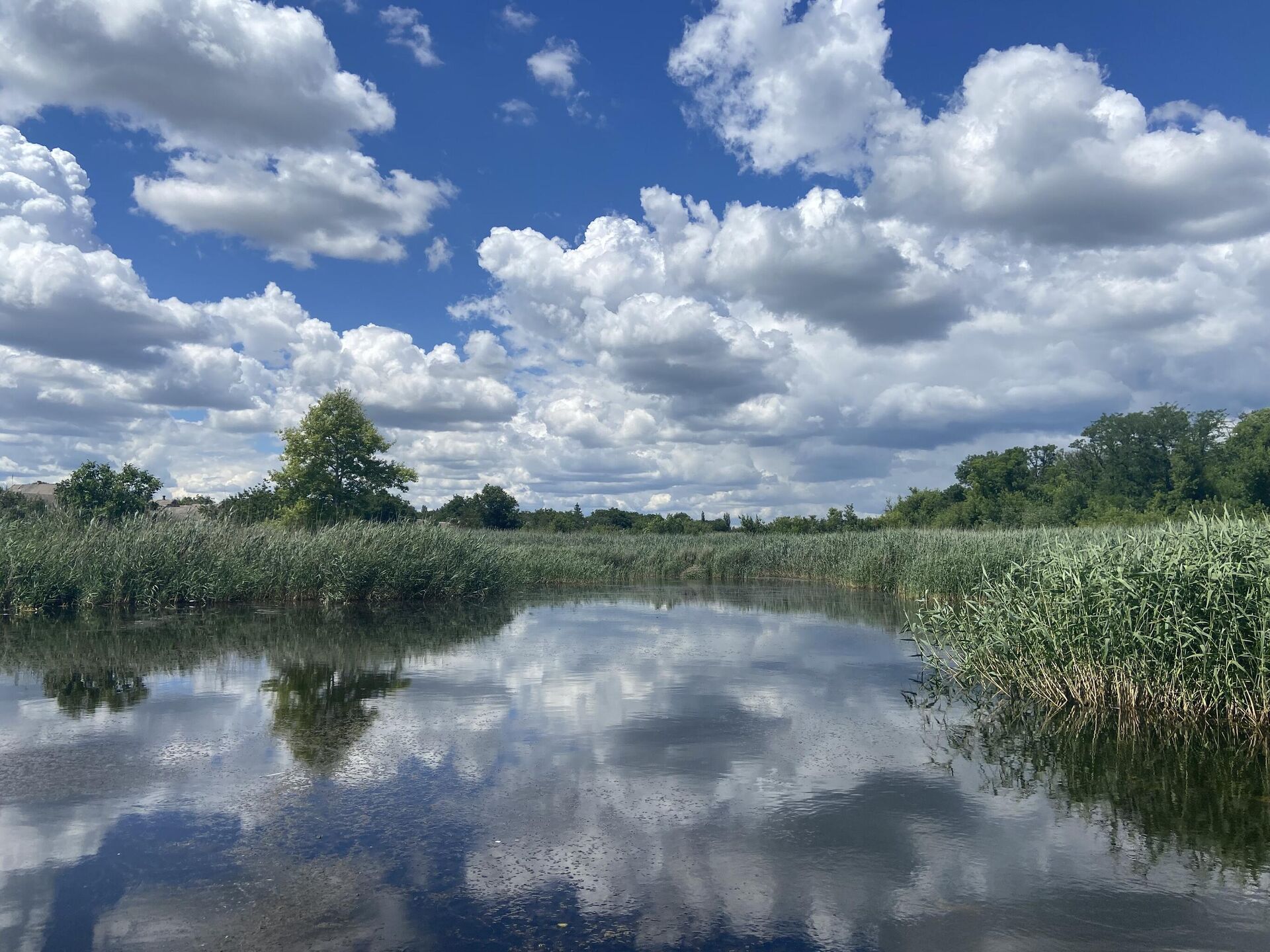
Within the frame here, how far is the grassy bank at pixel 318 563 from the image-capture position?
2045 centimetres

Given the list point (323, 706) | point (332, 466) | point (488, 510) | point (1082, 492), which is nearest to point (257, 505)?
point (332, 466)

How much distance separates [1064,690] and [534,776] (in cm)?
680

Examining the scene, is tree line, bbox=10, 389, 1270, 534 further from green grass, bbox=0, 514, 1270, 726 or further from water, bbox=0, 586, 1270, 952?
water, bbox=0, 586, 1270, 952

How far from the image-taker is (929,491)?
233ft

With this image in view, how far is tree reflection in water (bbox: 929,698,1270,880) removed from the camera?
6469 millimetres

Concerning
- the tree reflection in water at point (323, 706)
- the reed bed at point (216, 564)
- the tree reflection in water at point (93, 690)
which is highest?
the reed bed at point (216, 564)

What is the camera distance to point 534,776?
775cm

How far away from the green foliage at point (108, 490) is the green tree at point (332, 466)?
5.40 m

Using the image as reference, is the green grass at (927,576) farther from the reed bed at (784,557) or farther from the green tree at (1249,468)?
→ the green tree at (1249,468)

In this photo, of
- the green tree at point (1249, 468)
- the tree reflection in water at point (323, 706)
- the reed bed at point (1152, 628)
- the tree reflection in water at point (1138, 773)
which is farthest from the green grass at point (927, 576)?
Answer: the green tree at point (1249, 468)

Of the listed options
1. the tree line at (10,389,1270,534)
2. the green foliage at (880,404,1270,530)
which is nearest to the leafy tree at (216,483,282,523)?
the tree line at (10,389,1270,534)

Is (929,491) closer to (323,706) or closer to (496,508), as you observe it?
(496,508)

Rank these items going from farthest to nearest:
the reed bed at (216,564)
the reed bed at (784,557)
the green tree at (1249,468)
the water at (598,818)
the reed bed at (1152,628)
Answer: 1. the green tree at (1249,468)
2. the reed bed at (784,557)
3. the reed bed at (216,564)
4. the reed bed at (1152,628)
5. the water at (598,818)

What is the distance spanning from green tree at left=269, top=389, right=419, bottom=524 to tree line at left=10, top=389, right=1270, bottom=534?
6 cm
